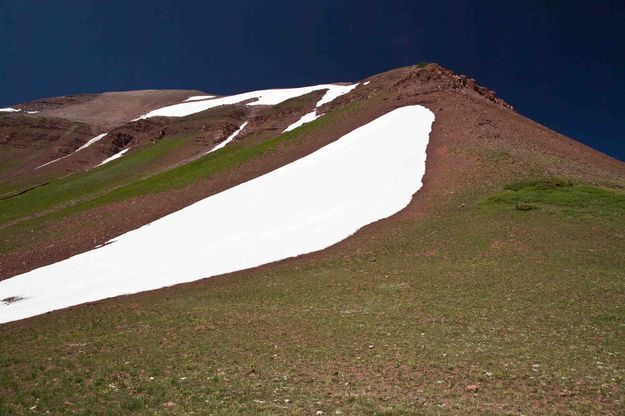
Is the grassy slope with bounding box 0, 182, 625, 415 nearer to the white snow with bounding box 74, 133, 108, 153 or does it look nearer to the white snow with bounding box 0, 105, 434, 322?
the white snow with bounding box 0, 105, 434, 322

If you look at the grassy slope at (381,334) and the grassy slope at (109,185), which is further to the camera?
the grassy slope at (109,185)

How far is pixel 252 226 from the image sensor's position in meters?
32.1

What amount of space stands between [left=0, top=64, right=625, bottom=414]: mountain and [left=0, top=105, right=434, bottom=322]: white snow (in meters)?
0.21

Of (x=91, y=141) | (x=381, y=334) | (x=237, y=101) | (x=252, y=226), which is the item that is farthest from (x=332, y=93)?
(x=381, y=334)

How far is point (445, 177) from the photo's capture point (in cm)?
3262

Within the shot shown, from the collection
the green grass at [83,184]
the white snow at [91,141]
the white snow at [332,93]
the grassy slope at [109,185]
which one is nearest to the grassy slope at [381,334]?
the grassy slope at [109,185]

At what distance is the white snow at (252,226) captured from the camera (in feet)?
84.2

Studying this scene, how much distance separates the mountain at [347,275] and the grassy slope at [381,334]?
9cm

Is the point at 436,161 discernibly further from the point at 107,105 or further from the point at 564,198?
the point at 107,105

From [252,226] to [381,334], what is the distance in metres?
19.0

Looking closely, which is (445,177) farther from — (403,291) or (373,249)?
(403,291)

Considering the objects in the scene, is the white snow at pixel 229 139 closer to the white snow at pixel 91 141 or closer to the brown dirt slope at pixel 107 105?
the white snow at pixel 91 141

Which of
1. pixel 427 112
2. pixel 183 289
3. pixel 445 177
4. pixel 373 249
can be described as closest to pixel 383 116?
pixel 427 112

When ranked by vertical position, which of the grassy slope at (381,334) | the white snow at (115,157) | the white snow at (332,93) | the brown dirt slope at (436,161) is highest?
the white snow at (332,93)
